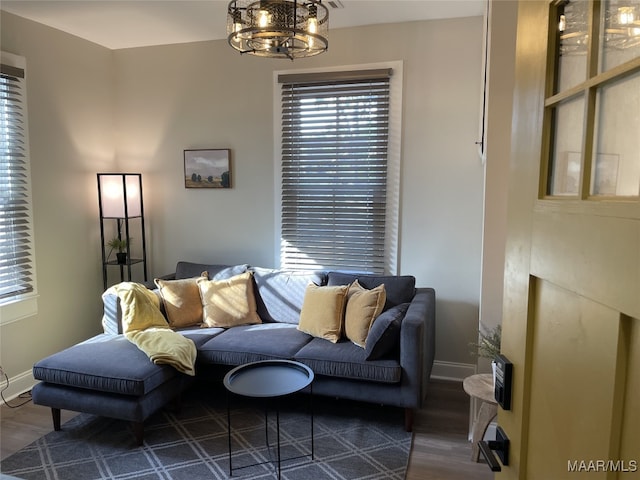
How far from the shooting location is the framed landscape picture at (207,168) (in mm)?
4012

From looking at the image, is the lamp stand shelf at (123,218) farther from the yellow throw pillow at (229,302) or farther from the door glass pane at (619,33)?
the door glass pane at (619,33)

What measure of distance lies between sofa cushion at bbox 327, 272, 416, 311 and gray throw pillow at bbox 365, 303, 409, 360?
437mm

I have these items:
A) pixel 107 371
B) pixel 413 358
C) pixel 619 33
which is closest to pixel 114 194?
pixel 107 371

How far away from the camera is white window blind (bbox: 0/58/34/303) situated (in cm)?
325

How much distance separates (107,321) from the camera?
3322mm

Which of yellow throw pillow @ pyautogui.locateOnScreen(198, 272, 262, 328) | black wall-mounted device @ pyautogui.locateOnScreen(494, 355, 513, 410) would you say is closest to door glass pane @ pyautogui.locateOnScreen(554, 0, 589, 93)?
black wall-mounted device @ pyautogui.locateOnScreen(494, 355, 513, 410)

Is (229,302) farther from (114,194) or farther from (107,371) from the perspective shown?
(114,194)

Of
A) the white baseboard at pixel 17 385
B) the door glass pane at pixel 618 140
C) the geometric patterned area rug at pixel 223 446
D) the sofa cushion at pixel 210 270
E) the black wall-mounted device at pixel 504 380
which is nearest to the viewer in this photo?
the door glass pane at pixel 618 140

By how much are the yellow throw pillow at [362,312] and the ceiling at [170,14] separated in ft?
6.57

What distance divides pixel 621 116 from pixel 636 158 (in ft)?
0.24

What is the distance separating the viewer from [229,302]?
3502 mm

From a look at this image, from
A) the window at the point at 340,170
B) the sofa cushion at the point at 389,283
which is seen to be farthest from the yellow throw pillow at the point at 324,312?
the window at the point at 340,170

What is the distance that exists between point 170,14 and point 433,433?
11.3 ft

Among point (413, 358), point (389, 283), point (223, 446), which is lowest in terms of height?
point (223, 446)
